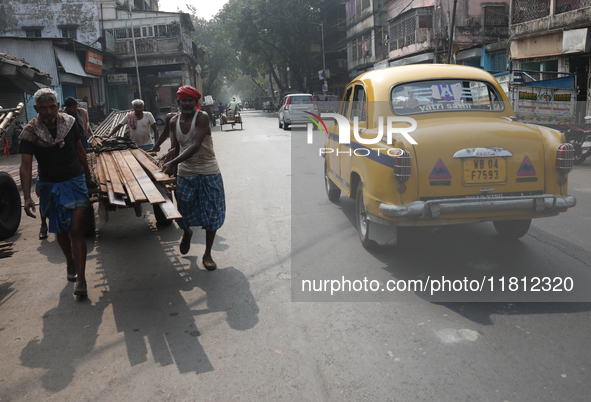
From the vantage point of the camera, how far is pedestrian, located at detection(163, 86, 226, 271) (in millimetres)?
4953

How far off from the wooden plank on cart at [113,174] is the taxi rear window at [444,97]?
2.95 metres

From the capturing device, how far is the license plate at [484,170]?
14.7 feet

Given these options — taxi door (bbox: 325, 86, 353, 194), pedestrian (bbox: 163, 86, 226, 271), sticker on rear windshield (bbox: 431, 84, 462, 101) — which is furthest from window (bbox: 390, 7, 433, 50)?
pedestrian (bbox: 163, 86, 226, 271)

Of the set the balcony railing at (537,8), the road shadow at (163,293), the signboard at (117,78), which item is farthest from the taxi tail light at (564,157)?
the signboard at (117,78)

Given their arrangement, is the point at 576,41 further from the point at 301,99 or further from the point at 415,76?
the point at 415,76

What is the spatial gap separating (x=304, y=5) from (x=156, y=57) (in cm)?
1588

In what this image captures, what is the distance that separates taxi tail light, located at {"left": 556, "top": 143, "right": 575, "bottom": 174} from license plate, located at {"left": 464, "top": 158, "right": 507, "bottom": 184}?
0.52 m

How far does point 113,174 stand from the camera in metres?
5.74

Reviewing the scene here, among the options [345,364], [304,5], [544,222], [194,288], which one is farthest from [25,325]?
[304,5]

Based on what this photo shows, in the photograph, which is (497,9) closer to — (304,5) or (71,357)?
(304,5)

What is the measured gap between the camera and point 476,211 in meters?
4.45

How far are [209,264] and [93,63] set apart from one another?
92.4 ft

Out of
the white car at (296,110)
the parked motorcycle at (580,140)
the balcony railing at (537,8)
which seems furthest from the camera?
the white car at (296,110)

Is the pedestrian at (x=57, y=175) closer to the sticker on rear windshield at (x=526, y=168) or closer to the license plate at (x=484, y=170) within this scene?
the license plate at (x=484, y=170)
